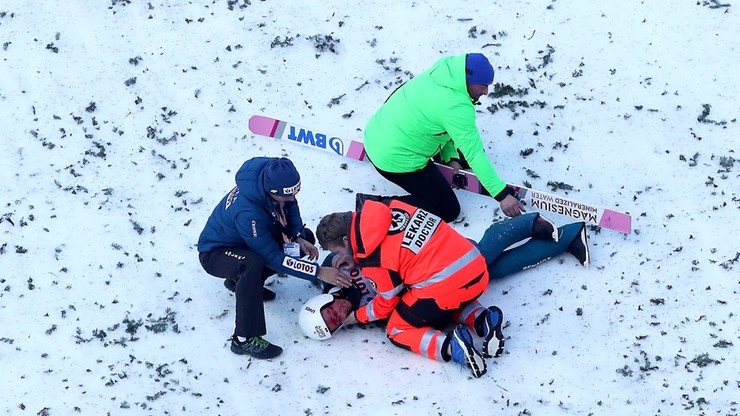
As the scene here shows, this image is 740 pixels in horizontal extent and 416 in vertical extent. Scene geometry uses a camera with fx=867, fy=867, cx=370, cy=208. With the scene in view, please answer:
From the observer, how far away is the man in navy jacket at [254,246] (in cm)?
641

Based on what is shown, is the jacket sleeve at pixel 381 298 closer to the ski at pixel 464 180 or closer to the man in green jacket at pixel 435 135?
the man in green jacket at pixel 435 135

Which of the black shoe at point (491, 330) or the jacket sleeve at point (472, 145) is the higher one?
the jacket sleeve at point (472, 145)

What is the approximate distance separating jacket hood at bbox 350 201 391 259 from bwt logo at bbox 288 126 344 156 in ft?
7.33

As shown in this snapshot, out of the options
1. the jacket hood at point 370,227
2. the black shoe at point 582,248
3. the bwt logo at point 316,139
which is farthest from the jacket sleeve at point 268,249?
the black shoe at point 582,248

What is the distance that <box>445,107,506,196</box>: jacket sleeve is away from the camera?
22.8 ft

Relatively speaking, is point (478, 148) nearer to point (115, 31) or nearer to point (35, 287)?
point (35, 287)

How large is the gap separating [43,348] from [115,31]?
408 centimetres

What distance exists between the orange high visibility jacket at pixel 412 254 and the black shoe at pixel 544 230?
804 millimetres

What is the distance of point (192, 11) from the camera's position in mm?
9555

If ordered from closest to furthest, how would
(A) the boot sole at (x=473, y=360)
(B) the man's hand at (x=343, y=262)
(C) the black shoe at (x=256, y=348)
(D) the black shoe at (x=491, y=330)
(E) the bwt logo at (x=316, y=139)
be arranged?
(A) the boot sole at (x=473, y=360), (D) the black shoe at (x=491, y=330), (C) the black shoe at (x=256, y=348), (B) the man's hand at (x=343, y=262), (E) the bwt logo at (x=316, y=139)

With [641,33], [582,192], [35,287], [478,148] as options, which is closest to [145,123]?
[35,287]

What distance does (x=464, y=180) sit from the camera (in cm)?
780

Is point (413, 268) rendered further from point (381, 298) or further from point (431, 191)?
point (431, 191)

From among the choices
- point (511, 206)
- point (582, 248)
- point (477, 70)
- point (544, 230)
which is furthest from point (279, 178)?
point (582, 248)
